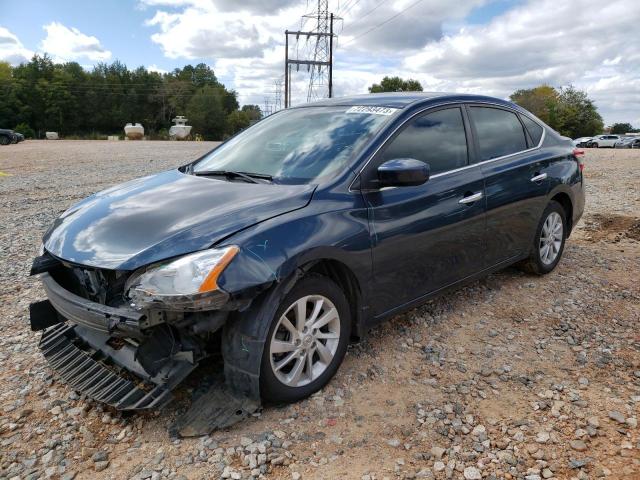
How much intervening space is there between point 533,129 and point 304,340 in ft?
10.8

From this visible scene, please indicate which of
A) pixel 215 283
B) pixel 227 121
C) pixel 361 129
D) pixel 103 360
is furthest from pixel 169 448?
pixel 227 121

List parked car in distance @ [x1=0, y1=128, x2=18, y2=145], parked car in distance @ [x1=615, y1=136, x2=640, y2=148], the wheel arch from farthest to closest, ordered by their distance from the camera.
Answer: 1. parked car in distance @ [x1=615, y1=136, x2=640, y2=148]
2. parked car in distance @ [x1=0, y1=128, x2=18, y2=145]
3. the wheel arch

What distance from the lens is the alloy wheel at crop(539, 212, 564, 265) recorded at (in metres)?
4.79

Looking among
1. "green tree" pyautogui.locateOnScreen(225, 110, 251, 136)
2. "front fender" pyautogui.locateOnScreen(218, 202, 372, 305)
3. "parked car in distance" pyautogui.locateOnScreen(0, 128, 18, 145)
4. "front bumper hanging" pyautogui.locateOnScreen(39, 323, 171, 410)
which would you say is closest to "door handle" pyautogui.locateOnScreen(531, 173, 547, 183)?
"front fender" pyautogui.locateOnScreen(218, 202, 372, 305)

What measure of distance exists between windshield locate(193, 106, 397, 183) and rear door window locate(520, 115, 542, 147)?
1850mm

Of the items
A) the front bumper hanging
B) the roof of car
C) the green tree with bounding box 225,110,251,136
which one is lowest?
the front bumper hanging

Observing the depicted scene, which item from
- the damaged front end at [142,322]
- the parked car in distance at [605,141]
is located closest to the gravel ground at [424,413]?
the damaged front end at [142,322]

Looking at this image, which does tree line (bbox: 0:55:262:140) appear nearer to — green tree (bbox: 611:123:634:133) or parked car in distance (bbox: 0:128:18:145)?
parked car in distance (bbox: 0:128:18:145)

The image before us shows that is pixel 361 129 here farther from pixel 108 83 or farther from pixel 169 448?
pixel 108 83

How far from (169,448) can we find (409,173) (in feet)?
6.40

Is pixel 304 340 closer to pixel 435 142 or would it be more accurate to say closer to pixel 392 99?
pixel 435 142

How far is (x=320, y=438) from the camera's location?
2.57 m

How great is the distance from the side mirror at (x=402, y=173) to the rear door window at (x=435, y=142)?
0.16 m

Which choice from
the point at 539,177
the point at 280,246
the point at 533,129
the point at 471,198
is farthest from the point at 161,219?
the point at 533,129
